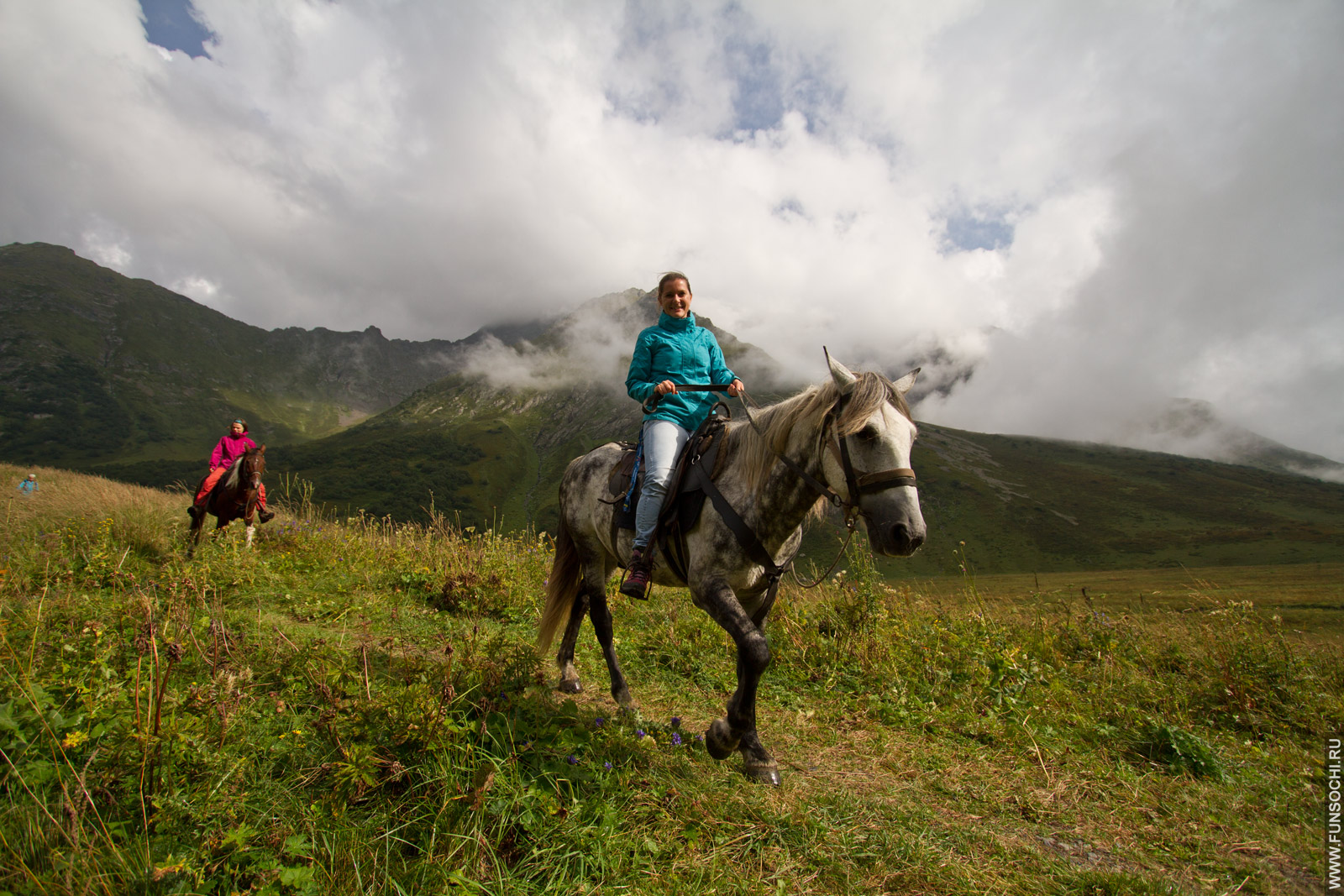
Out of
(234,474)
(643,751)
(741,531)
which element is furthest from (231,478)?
(741,531)

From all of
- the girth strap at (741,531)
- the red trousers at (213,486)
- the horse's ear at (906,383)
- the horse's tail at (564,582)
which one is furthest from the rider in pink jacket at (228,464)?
the horse's ear at (906,383)

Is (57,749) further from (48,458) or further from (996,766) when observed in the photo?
(48,458)

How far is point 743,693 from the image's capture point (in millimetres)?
3779

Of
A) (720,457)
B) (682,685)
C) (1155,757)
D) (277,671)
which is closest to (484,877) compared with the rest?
(277,671)

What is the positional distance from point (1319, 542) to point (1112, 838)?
23118 centimetres

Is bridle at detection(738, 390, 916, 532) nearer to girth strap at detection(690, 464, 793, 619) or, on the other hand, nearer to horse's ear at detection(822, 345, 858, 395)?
horse's ear at detection(822, 345, 858, 395)

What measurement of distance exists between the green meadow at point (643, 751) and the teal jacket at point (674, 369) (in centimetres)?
242

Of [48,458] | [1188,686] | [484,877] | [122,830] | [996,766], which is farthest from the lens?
[48,458]

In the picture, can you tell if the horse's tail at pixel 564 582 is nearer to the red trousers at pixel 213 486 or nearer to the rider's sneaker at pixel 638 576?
the rider's sneaker at pixel 638 576

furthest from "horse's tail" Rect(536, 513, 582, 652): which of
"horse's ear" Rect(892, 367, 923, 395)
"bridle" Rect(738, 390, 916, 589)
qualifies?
"horse's ear" Rect(892, 367, 923, 395)

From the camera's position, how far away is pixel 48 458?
184000mm

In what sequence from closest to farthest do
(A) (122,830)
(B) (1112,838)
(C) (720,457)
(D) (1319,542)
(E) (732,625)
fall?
1. (A) (122,830)
2. (B) (1112,838)
3. (E) (732,625)
4. (C) (720,457)
5. (D) (1319,542)

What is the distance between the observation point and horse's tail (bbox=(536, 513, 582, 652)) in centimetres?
612

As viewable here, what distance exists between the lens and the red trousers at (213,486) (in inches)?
395
